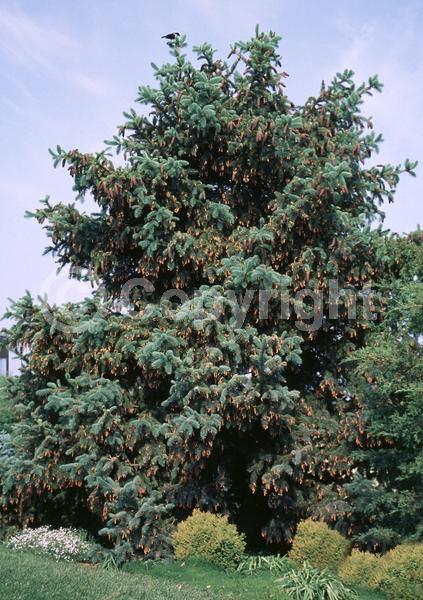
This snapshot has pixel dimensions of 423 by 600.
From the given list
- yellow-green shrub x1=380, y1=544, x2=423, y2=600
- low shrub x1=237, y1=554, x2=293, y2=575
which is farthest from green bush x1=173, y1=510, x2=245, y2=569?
yellow-green shrub x1=380, y1=544, x2=423, y2=600

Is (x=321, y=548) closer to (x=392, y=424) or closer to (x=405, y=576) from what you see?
(x=405, y=576)

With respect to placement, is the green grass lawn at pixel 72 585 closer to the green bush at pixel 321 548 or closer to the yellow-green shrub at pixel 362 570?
the green bush at pixel 321 548

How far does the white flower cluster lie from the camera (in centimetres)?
1281

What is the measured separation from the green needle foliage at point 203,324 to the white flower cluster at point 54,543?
1.98 feet

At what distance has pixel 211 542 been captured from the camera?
11500 millimetres

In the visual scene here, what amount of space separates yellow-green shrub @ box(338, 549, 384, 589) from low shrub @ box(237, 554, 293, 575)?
90 centimetres

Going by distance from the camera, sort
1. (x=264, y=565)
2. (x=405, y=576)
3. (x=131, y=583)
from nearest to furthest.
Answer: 1. (x=131, y=583)
2. (x=405, y=576)
3. (x=264, y=565)

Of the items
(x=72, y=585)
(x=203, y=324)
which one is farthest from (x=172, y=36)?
(x=72, y=585)

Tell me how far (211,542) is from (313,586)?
5.90 ft

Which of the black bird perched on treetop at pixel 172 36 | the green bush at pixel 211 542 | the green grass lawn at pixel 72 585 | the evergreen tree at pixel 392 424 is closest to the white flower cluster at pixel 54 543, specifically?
the green bush at pixel 211 542

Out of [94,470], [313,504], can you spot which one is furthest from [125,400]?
[313,504]

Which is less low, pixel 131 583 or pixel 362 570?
pixel 362 570

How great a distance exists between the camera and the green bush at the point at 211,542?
452 inches

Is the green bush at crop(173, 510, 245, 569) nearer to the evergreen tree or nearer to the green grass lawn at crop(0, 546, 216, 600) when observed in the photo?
the green grass lawn at crop(0, 546, 216, 600)
